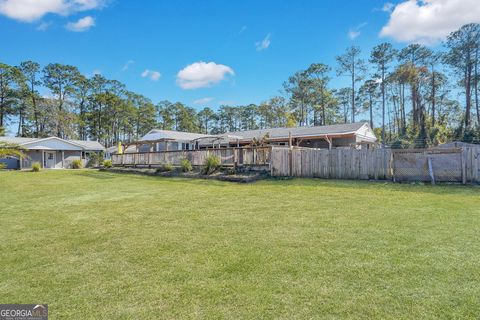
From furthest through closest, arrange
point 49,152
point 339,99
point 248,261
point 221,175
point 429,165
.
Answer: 1. point 339,99
2. point 49,152
3. point 221,175
4. point 429,165
5. point 248,261

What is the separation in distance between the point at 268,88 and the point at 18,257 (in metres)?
40.9

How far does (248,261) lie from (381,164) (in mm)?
9247

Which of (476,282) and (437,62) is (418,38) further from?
(476,282)

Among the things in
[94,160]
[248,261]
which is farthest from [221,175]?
[94,160]

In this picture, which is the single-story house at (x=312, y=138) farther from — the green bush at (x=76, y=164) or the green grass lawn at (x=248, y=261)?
the green grass lawn at (x=248, y=261)

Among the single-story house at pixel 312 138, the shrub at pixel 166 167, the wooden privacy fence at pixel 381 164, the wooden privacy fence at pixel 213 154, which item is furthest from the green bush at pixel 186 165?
the single-story house at pixel 312 138

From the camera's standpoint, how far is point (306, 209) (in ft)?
20.3

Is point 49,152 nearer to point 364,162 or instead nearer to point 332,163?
point 332,163

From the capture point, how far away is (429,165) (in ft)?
32.8

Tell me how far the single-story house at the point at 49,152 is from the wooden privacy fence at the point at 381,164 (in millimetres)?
26825

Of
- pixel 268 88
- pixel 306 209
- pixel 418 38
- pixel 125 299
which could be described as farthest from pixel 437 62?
pixel 125 299

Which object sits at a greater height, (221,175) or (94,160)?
(94,160)

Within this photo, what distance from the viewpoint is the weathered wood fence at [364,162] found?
31.4 feet

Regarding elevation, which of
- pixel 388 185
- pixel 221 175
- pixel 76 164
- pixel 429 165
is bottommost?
pixel 388 185
